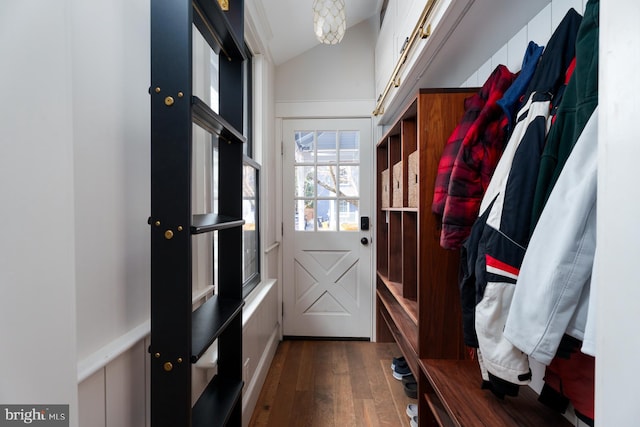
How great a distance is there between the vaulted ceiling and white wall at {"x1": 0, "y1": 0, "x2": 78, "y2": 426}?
62.1 inches

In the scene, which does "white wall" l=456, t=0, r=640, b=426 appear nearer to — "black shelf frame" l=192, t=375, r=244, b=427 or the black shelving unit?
the black shelving unit

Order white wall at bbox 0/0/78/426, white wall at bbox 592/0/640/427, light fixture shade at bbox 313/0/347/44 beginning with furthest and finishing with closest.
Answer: light fixture shade at bbox 313/0/347/44
white wall at bbox 0/0/78/426
white wall at bbox 592/0/640/427

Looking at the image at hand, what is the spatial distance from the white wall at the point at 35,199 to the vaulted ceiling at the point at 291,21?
5.18 feet

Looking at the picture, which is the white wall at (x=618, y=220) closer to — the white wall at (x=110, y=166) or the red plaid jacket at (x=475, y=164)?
the red plaid jacket at (x=475, y=164)

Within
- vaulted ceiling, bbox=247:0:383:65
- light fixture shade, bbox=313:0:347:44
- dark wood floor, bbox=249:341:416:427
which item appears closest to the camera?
light fixture shade, bbox=313:0:347:44

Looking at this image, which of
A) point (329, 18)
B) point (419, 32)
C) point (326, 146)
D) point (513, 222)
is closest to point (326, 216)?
point (326, 146)

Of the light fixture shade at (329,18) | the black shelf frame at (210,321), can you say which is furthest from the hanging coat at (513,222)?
the light fixture shade at (329,18)

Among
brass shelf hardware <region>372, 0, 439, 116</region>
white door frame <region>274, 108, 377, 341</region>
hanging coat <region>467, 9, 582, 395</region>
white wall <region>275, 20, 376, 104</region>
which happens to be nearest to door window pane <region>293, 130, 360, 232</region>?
white door frame <region>274, 108, 377, 341</region>

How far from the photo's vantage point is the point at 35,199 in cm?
45

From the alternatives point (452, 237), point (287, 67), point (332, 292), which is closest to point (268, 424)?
point (332, 292)

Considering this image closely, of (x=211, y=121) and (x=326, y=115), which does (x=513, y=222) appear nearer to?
(x=211, y=121)

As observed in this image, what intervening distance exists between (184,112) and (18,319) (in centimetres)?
49

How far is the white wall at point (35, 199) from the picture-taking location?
437mm

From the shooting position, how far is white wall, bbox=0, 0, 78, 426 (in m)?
0.44
